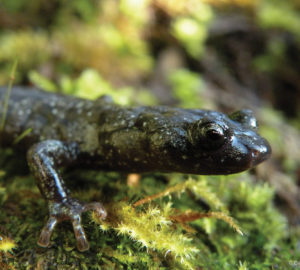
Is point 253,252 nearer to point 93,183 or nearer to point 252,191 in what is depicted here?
point 252,191

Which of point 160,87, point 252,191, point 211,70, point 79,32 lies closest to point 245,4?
point 211,70

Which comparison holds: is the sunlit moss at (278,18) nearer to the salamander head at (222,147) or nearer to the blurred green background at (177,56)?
the blurred green background at (177,56)

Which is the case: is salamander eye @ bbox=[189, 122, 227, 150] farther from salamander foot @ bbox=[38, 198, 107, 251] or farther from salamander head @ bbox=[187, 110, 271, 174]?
salamander foot @ bbox=[38, 198, 107, 251]

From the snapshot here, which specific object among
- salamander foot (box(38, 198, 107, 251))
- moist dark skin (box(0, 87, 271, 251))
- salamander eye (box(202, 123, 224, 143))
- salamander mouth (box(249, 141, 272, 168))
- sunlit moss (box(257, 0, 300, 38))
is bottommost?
salamander foot (box(38, 198, 107, 251))

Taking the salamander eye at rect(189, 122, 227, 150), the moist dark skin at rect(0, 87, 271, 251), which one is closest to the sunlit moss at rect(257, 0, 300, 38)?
the moist dark skin at rect(0, 87, 271, 251)

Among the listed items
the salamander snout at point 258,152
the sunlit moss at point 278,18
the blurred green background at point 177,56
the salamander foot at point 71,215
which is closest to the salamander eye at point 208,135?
the salamander snout at point 258,152

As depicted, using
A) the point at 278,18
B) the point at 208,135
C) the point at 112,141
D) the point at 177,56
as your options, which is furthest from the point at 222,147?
the point at 278,18

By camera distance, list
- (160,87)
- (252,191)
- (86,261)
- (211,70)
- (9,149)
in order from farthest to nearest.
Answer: (211,70) → (160,87) → (9,149) → (252,191) → (86,261)
